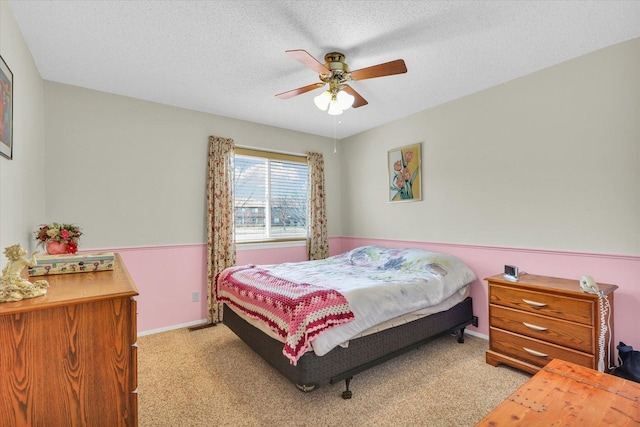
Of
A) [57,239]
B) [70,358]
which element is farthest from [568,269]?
[57,239]

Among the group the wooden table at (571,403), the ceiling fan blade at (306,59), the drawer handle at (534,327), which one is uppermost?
the ceiling fan blade at (306,59)

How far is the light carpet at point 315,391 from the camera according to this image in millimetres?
1938

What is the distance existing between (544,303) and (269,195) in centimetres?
331

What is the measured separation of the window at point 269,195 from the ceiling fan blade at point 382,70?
90.0 inches

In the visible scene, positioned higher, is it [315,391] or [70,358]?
[70,358]

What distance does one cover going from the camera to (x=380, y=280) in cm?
275

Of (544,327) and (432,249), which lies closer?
(544,327)

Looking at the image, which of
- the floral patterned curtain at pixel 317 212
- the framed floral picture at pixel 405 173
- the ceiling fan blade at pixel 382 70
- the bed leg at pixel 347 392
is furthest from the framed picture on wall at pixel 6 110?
the framed floral picture at pixel 405 173

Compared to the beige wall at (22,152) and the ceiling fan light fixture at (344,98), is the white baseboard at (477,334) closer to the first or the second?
the ceiling fan light fixture at (344,98)

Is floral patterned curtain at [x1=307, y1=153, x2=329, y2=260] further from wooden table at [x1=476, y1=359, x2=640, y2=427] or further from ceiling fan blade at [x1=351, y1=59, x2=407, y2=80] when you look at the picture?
wooden table at [x1=476, y1=359, x2=640, y2=427]

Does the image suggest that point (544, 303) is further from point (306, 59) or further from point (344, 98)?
point (306, 59)

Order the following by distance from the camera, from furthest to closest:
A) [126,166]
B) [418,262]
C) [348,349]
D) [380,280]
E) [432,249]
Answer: [432,249] < [126,166] < [418,262] < [380,280] < [348,349]

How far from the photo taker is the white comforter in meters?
2.24

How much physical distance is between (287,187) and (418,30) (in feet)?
9.18
